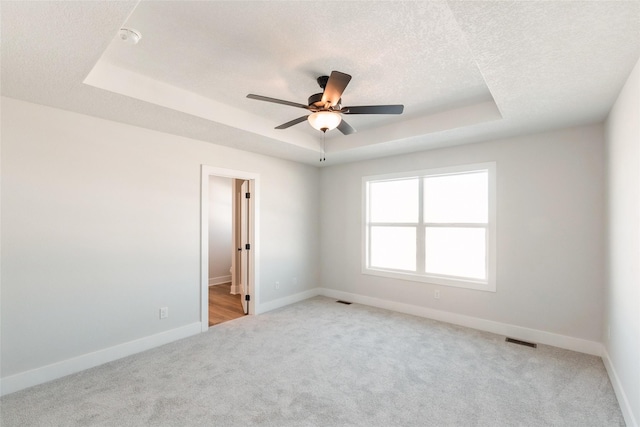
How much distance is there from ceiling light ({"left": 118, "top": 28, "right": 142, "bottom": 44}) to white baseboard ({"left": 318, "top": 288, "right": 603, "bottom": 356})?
4356 mm

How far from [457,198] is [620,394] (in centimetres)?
250

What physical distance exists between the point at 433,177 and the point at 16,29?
431cm

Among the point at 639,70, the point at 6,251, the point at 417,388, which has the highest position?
the point at 639,70

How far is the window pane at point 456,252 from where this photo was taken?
396 centimetres

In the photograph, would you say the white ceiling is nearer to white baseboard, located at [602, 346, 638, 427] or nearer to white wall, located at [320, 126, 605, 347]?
white wall, located at [320, 126, 605, 347]

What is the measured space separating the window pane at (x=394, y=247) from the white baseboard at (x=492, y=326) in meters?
0.59

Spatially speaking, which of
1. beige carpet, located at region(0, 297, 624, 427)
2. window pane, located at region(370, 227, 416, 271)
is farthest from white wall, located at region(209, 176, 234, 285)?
window pane, located at region(370, 227, 416, 271)

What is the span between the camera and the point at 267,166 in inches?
185

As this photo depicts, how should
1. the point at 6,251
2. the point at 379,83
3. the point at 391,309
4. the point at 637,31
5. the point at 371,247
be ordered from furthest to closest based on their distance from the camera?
1. the point at 371,247
2. the point at 391,309
3. the point at 379,83
4. the point at 6,251
5. the point at 637,31

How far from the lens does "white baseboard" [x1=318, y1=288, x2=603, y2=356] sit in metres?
3.18

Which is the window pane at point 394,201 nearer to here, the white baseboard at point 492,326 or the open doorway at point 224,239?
the white baseboard at point 492,326

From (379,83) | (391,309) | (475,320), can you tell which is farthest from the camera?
(391,309)

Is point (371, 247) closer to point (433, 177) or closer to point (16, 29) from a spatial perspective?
point (433, 177)

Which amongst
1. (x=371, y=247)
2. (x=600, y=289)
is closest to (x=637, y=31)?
(x=600, y=289)
